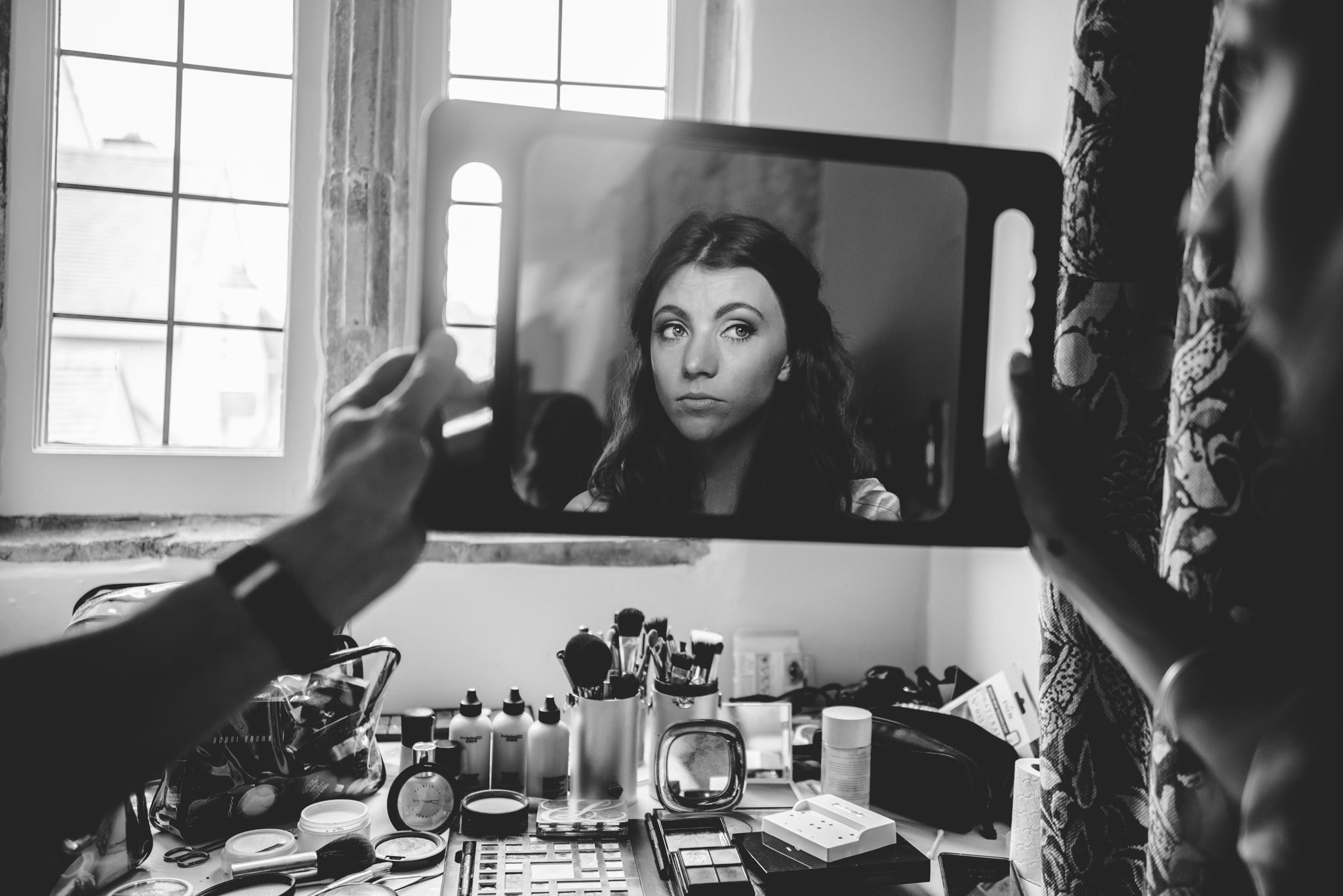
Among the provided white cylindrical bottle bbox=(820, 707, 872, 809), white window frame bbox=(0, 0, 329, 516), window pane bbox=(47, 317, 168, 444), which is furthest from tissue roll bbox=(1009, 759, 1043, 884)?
window pane bbox=(47, 317, 168, 444)

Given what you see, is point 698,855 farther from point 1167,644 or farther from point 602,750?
point 1167,644

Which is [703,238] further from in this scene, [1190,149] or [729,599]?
[729,599]

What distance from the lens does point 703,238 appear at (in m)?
0.64

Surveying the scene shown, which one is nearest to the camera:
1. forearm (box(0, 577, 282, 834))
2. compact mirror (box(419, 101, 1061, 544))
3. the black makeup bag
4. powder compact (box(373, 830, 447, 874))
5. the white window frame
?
forearm (box(0, 577, 282, 834))

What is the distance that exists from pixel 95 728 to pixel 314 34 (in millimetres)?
1766

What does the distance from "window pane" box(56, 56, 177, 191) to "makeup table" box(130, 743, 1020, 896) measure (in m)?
1.28

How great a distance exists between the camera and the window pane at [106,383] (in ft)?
5.79

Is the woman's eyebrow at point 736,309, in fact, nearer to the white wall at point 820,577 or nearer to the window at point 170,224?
A: the white wall at point 820,577

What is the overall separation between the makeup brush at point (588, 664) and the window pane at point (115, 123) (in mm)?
1298

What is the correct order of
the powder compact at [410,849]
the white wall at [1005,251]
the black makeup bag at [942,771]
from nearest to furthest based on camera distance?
the powder compact at [410,849], the black makeup bag at [942,771], the white wall at [1005,251]

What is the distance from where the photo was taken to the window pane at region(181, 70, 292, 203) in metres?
1.81

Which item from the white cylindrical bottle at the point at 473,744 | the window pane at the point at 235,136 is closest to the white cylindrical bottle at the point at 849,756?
the white cylindrical bottle at the point at 473,744

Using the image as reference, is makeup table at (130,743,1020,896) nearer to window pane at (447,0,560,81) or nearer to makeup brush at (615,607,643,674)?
makeup brush at (615,607,643,674)

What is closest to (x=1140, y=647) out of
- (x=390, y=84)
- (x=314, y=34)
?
(x=390, y=84)
